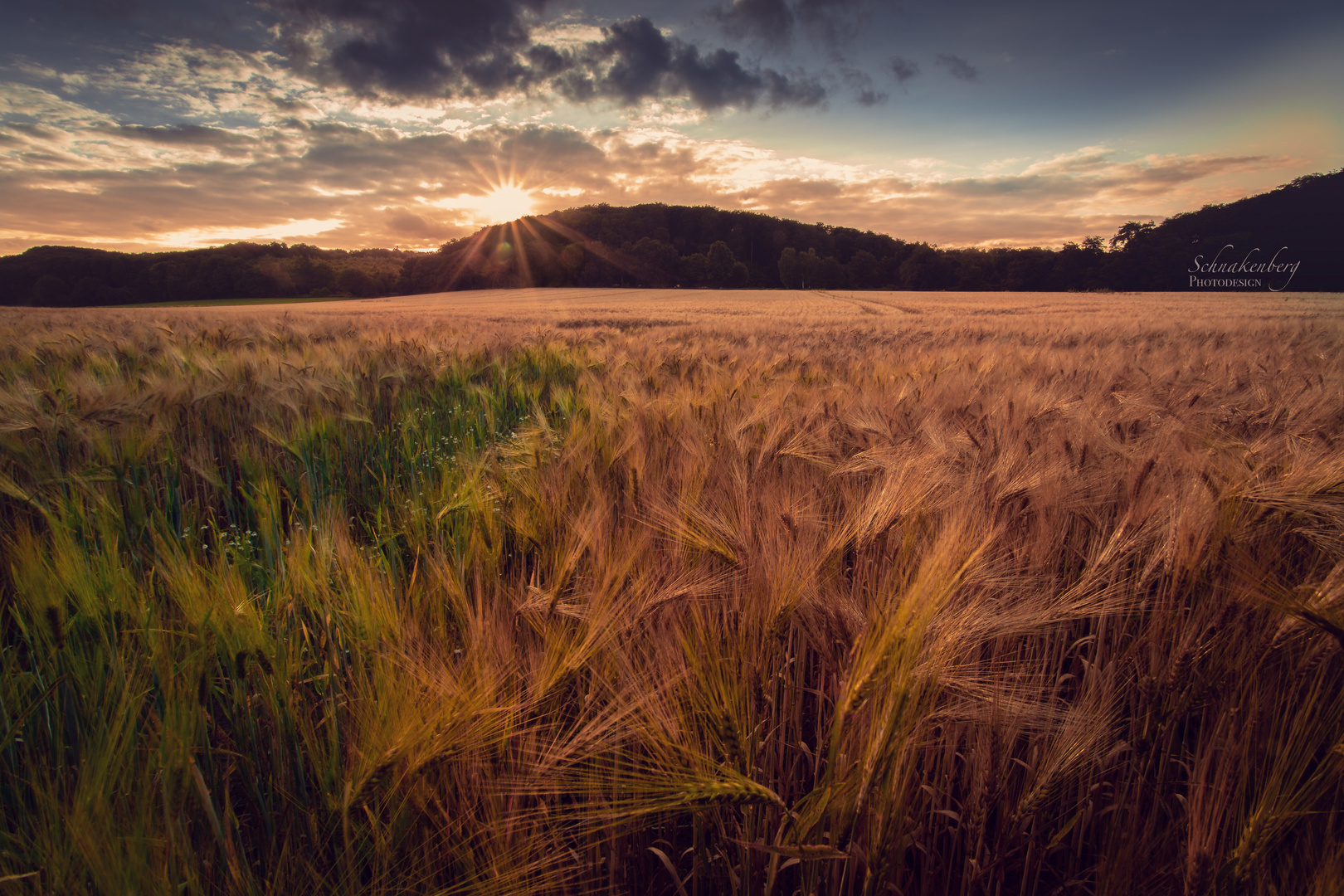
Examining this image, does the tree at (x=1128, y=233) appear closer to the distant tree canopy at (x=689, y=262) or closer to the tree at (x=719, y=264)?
the distant tree canopy at (x=689, y=262)

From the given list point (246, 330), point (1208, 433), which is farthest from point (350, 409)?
point (246, 330)

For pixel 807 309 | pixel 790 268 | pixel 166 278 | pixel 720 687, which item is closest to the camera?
pixel 720 687

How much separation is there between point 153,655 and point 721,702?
2.75 feet

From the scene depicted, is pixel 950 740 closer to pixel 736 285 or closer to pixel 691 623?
pixel 691 623

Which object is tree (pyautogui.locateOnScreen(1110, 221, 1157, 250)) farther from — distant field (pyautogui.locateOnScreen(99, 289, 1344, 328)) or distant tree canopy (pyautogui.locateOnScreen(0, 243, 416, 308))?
distant tree canopy (pyautogui.locateOnScreen(0, 243, 416, 308))

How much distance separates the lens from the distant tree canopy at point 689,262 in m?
44.6

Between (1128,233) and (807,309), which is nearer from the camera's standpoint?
(807,309)

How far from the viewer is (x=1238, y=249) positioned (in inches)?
1662

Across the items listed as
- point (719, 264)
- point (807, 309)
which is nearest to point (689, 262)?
point (719, 264)

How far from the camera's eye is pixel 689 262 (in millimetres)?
56375

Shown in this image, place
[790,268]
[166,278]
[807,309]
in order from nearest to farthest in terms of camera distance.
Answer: [807,309]
[166,278]
[790,268]

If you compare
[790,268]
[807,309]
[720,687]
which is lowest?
[720,687]

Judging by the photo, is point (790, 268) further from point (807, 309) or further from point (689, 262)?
point (807, 309)

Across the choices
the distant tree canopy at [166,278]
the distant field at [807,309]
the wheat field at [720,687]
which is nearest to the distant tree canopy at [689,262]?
the distant tree canopy at [166,278]
